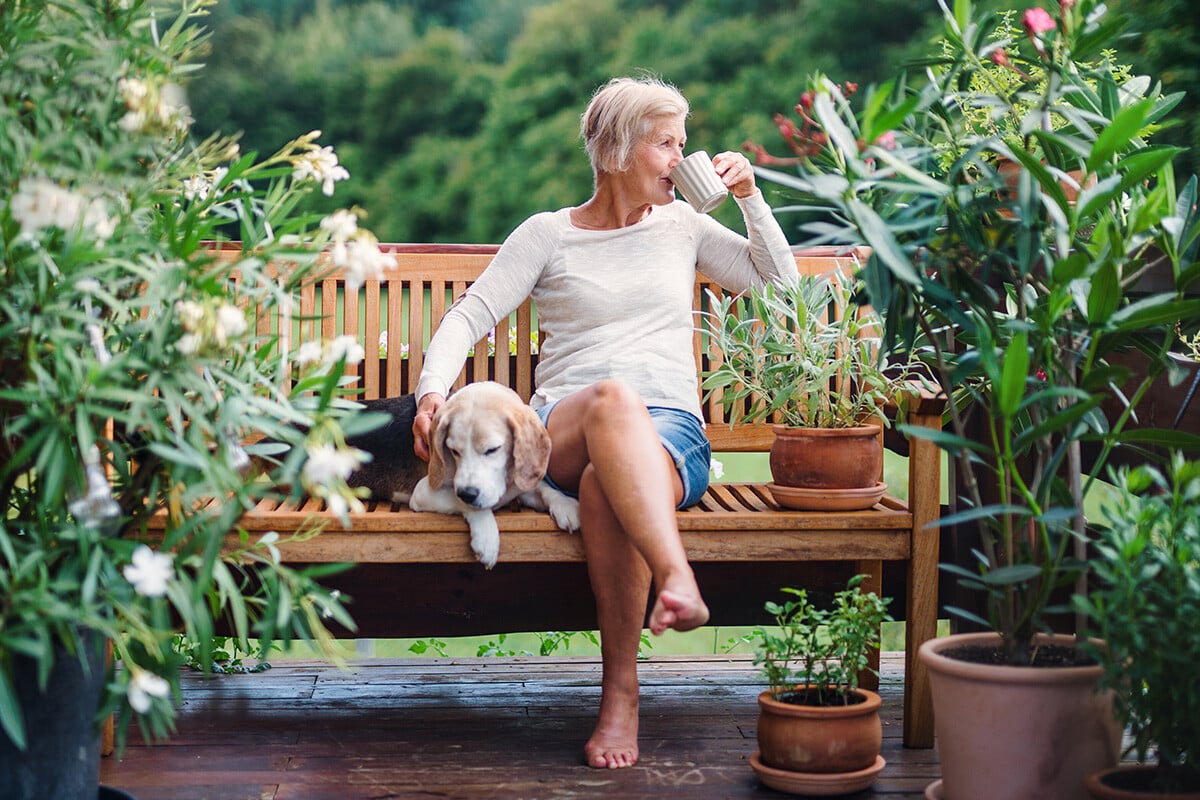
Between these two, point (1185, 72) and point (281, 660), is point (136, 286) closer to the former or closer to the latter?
point (281, 660)

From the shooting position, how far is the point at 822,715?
2.09m

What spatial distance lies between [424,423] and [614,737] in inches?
29.0

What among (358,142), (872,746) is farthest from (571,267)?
(358,142)

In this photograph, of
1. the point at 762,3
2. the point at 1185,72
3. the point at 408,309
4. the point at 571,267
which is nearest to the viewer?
the point at 571,267

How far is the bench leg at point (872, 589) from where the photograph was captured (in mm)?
2547

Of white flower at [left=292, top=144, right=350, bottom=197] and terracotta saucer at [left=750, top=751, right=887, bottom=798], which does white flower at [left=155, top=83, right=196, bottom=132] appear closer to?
white flower at [left=292, top=144, right=350, bottom=197]

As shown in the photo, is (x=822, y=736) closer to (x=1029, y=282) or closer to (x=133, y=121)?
(x=1029, y=282)

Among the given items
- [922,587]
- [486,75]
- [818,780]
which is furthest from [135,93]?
[486,75]

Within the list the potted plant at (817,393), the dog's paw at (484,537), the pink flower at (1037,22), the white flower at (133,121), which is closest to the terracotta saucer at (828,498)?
the potted plant at (817,393)

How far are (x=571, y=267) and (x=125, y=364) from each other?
52.8 inches

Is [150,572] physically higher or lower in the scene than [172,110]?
lower

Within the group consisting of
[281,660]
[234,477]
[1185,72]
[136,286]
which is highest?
[1185,72]

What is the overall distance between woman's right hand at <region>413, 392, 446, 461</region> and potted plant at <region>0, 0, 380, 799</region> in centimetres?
71

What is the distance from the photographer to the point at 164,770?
2285 millimetres
